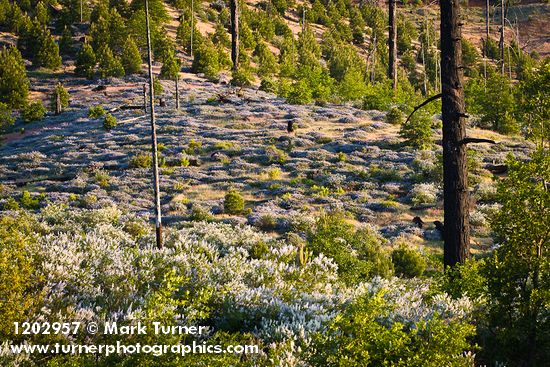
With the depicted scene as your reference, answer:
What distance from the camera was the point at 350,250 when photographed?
14.1m

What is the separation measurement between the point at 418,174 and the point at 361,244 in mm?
10904

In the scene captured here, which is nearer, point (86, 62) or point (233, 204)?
point (233, 204)

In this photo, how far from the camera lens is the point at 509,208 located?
6344 millimetres

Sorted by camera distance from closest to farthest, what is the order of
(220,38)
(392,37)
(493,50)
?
(392,37)
(220,38)
(493,50)

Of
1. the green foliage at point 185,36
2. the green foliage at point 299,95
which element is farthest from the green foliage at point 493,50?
the green foliage at point 299,95

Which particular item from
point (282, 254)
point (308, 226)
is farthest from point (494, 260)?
point (308, 226)

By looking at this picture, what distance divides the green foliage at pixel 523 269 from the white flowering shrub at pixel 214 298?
69cm

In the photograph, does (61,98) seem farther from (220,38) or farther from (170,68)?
(220,38)

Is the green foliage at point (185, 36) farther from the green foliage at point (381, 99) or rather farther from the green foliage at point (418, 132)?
the green foliage at point (418, 132)

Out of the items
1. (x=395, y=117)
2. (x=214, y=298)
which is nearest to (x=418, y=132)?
(x=395, y=117)

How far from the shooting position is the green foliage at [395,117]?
1374 inches

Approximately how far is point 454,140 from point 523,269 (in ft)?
11.5

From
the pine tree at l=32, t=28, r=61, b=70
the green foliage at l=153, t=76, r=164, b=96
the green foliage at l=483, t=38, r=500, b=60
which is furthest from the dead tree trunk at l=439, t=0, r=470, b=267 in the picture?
the green foliage at l=483, t=38, r=500, b=60

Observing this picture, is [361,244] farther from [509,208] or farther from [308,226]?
[509,208]
